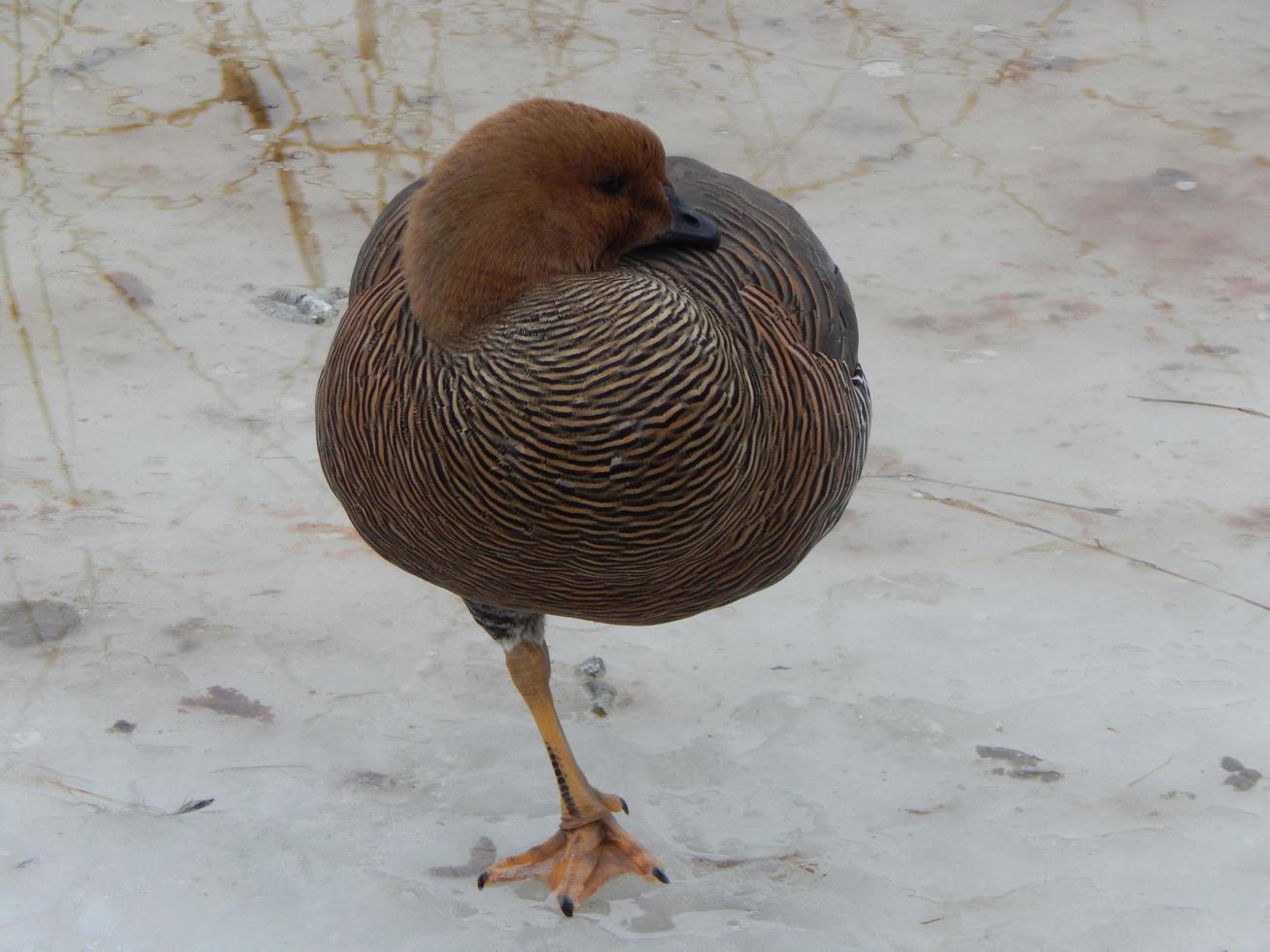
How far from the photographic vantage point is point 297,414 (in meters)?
4.97

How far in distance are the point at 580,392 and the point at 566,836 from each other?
1.37m

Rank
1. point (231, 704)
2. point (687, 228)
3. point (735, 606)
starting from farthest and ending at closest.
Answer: point (735, 606) < point (231, 704) < point (687, 228)

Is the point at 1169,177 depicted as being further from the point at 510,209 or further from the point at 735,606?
the point at 510,209

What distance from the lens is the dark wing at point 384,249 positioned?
126 inches

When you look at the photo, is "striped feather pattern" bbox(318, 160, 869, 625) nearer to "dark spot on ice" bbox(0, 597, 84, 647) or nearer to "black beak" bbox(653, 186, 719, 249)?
"black beak" bbox(653, 186, 719, 249)

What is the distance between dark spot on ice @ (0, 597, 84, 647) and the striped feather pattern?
1.33m

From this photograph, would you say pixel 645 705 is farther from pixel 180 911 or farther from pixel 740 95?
pixel 740 95

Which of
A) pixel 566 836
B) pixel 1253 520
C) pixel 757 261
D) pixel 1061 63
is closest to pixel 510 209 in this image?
pixel 757 261

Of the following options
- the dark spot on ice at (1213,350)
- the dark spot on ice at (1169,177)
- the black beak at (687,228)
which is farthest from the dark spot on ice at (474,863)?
the dark spot on ice at (1169,177)

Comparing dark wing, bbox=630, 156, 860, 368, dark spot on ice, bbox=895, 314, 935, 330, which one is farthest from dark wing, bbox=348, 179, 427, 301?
dark spot on ice, bbox=895, 314, 935, 330

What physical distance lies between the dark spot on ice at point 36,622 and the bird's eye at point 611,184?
2131 millimetres

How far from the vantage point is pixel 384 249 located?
10.8 ft

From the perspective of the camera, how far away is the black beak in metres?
2.90

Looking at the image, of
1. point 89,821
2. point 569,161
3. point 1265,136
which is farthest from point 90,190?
point 1265,136
